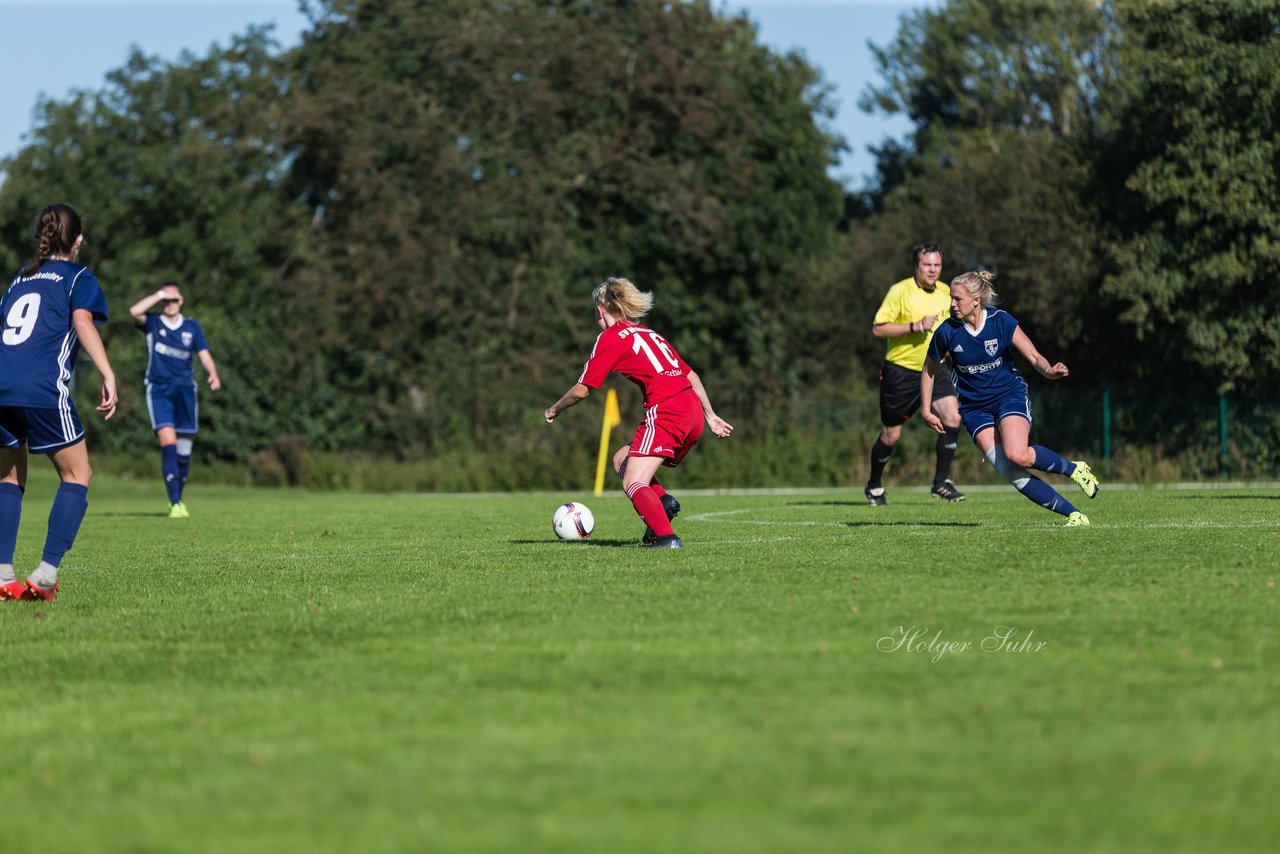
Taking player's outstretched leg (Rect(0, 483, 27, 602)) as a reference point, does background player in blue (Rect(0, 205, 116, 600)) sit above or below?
above

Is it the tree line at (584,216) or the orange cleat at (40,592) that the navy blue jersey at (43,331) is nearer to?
the orange cleat at (40,592)

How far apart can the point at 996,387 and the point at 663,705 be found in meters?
7.69

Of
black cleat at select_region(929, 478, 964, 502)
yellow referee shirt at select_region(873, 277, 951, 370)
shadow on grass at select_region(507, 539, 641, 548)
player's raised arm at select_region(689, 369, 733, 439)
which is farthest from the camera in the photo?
black cleat at select_region(929, 478, 964, 502)

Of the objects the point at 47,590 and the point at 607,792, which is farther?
the point at 47,590

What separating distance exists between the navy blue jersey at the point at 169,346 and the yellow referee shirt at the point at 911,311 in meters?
7.59

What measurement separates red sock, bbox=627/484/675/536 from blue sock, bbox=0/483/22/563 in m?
3.71

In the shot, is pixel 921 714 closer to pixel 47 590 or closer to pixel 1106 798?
pixel 1106 798

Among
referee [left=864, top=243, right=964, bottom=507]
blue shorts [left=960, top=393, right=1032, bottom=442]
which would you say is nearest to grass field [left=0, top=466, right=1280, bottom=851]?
blue shorts [left=960, top=393, right=1032, bottom=442]

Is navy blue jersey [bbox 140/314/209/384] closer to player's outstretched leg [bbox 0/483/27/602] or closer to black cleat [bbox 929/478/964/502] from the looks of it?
black cleat [bbox 929/478/964/502]

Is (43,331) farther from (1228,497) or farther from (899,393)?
(1228,497)

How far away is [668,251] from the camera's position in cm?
4275

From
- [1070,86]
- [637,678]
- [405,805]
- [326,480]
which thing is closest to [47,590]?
[637,678]

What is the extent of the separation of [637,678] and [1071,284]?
91.7 feet

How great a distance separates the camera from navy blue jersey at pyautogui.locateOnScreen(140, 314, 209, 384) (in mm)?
18062
